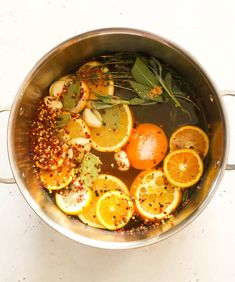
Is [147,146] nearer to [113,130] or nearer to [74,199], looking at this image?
[113,130]

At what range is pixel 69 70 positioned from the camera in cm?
155

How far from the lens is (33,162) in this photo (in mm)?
1542

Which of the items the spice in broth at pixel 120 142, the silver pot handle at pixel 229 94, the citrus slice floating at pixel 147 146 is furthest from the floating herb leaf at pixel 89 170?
the silver pot handle at pixel 229 94

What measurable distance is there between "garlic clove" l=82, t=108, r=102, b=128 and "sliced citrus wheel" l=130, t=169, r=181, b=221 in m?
0.21

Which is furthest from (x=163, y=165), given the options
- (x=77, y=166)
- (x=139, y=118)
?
(x=77, y=166)

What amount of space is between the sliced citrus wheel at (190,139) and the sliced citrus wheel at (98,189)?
0.20 metres

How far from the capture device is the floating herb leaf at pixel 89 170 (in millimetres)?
1521

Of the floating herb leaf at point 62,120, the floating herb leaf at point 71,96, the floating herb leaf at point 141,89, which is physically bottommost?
the floating herb leaf at point 62,120

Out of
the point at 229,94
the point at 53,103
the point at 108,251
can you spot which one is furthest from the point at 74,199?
the point at 229,94

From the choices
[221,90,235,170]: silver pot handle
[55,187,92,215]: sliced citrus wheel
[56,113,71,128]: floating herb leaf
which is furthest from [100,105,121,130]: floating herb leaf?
[221,90,235,170]: silver pot handle

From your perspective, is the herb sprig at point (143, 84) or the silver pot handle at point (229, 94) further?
the herb sprig at point (143, 84)

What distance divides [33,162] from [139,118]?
351 mm

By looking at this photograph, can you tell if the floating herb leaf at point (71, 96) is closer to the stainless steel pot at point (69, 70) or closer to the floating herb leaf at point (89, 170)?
the stainless steel pot at point (69, 70)

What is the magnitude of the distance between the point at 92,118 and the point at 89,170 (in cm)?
16
